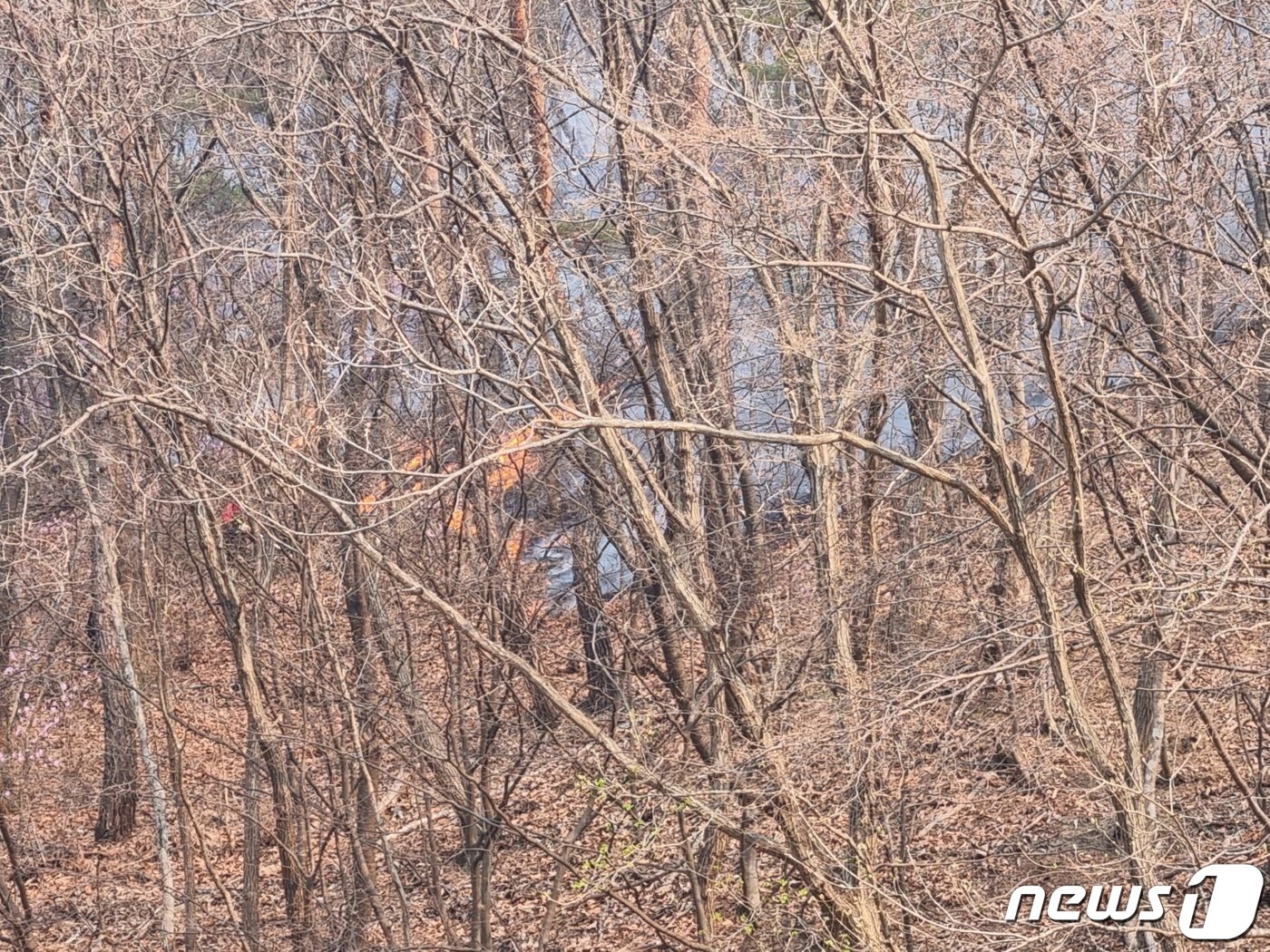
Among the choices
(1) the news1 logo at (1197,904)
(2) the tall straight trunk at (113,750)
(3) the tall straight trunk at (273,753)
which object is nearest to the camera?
(1) the news1 logo at (1197,904)

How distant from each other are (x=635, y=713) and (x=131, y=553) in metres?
6.65

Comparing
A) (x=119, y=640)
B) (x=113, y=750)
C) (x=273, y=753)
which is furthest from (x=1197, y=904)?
(x=113, y=750)

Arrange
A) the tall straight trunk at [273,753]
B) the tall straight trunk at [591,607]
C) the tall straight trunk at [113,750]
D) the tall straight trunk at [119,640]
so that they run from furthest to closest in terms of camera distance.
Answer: the tall straight trunk at [113,750], the tall straight trunk at [119,640], the tall straight trunk at [273,753], the tall straight trunk at [591,607]

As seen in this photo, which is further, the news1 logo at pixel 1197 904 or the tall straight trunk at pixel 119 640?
the tall straight trunk at pixel 119 640

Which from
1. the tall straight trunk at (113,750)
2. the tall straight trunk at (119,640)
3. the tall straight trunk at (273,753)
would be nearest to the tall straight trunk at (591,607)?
the tall straight trunk at (273,753)

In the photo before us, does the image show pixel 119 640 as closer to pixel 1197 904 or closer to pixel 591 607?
pixel 591 607

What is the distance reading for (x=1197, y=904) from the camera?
21.1 ft

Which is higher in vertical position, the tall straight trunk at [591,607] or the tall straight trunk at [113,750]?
the tall straight trunk at [591,607]

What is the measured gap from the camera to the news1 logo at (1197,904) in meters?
5.79

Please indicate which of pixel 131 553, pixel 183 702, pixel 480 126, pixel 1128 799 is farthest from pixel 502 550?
pixel 183 702

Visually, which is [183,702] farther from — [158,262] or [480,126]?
[480,126]

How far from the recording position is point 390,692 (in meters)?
8.98

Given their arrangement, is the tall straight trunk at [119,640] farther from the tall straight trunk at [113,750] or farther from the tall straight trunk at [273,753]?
the tall straight trunk at [273,753]

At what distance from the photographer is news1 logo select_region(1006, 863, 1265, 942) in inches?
228
